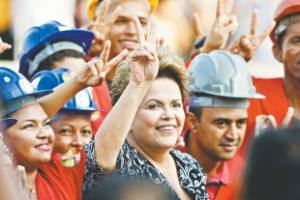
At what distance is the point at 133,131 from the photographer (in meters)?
4.01

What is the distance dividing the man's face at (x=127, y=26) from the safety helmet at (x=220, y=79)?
857mm

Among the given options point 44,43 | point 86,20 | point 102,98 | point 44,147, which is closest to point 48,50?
point 44,43

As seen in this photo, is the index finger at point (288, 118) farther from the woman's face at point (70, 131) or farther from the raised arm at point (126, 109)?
the raised arm at point (126, 109)

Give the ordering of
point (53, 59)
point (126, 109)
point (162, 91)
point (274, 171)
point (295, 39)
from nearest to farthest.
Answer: point (274, 171) < point (126, 109) < point (162, 91) < point (53, 59) < point (295, 39)

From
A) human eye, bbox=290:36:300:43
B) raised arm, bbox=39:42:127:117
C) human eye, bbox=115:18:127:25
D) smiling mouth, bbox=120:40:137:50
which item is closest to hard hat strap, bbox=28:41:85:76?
smiling mouth, bbox=120:40:137:50

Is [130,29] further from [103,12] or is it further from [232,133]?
[232,133]

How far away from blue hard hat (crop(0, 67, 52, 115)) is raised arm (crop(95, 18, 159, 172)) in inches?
17.3

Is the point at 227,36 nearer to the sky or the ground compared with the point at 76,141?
nearer to the sky

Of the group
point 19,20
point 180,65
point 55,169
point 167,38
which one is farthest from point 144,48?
point 167,38

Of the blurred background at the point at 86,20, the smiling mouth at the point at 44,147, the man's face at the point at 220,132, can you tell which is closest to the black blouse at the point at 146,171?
the smiling mouth at the point at 44,147

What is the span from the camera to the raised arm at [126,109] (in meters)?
3.62

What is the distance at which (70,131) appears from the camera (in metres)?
4.58

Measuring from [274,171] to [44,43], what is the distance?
3.96 m

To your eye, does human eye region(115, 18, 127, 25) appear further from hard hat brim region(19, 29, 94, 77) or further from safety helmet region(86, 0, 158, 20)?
hard hat brim region(19, 29, 94, 77)
